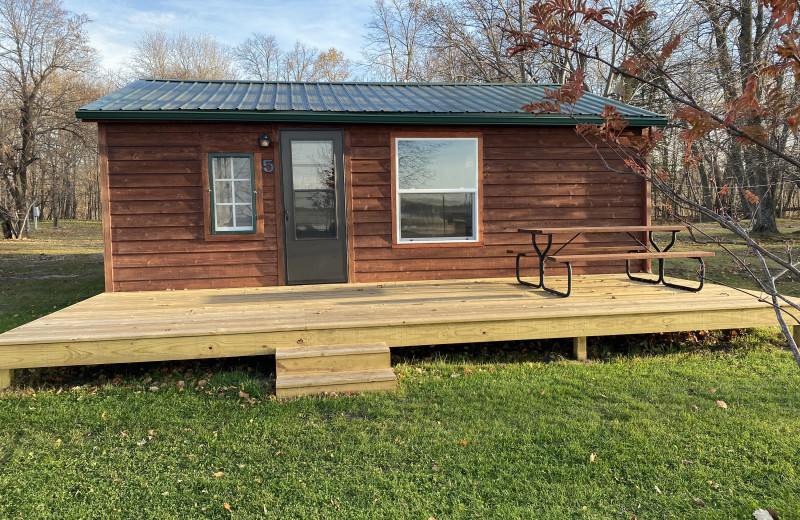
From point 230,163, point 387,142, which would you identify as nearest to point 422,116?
point 387,142

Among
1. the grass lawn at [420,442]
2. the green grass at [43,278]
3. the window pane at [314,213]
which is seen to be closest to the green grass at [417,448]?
the grass lawn at [420,442]

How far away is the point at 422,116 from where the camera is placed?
585 cm

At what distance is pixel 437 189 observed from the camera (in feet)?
20.7

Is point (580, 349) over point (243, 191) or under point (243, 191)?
under

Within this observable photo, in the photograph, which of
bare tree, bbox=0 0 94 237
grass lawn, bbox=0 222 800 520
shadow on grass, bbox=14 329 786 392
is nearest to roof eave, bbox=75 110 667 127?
shadow on grass, bbox=14 329 786 392

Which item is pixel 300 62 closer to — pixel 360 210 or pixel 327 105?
pixel 327 105

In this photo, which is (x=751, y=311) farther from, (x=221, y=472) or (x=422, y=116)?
(x=221, y=472)

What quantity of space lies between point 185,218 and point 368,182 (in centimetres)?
214

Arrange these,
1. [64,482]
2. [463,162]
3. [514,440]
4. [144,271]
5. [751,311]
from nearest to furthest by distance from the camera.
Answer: [64,482]
[514,440]
[751,311]
[144,271]
[463,162]

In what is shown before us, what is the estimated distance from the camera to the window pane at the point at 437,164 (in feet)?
20.3

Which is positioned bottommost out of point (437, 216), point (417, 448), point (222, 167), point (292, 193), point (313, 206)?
point (417, 448)

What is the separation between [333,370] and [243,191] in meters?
3.04

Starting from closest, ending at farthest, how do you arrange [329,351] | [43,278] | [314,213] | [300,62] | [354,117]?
[329,351] < [354,117] < [314,213] < [43,278] < [300,62]

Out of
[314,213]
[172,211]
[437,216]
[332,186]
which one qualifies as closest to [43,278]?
[172,211]
